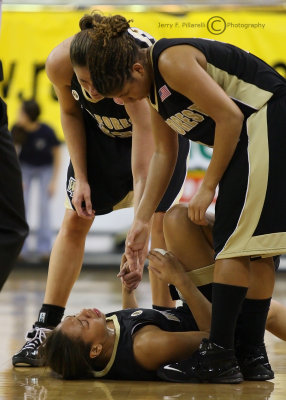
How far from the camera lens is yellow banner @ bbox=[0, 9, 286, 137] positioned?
223 inches

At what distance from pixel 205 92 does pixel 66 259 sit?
1.10m

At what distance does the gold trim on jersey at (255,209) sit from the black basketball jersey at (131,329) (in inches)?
16.5

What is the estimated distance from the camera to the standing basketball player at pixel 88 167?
2.86 m

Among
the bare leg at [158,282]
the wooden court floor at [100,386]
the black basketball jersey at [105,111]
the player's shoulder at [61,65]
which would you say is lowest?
the wooden court floor at [100,386]

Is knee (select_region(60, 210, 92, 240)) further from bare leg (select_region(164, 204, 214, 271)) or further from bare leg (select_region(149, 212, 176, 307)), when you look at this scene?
bare leg (select_region(164, 204, 214, 271))

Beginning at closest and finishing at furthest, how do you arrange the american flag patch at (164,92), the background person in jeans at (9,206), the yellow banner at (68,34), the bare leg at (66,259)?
the background person in jeans at (9,206)
the american flag patch at (164,92)
the bare leg at (66,259)
the yellow banner at (68,34)

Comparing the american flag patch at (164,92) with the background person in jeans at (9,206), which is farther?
the american flag patch at (164,92)

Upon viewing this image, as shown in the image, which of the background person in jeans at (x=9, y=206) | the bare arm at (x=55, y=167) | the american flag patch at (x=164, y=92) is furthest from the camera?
the bare arm at (x=55, y=167)

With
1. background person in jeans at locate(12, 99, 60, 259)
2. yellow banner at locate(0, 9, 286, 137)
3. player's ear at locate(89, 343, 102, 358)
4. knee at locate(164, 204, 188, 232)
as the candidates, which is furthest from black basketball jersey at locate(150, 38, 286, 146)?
background person in jeans at locate(12, 99, 60, 259)

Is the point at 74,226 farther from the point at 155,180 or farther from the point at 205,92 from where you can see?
the point at 205,92

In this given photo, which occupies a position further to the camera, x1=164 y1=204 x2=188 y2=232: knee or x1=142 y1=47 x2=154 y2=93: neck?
x1=164 y1=204 x2=188 y2=232: knee

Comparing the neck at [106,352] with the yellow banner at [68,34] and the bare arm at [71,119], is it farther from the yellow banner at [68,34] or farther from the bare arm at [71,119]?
the yellow banner at [68,34]

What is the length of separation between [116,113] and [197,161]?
327 cm

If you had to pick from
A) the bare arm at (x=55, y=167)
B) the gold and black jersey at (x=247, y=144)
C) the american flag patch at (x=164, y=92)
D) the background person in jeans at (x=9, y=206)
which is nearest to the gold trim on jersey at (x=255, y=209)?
the gold and black jersey at (x=247, y=144)
